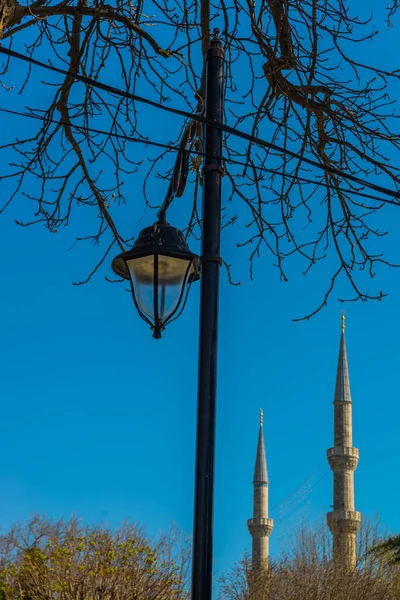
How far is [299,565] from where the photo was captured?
26656mm

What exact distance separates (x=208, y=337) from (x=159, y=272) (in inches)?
12.2

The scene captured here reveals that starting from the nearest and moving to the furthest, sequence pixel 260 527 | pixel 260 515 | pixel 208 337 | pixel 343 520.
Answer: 1. pixel 208 337
2. pixel 343 520
3. pixel 260 527
4. pixel 260 515

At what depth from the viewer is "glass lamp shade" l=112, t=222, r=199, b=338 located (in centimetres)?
339

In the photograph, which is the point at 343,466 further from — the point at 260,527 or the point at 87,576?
the point at 87,576

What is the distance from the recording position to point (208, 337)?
327 cm

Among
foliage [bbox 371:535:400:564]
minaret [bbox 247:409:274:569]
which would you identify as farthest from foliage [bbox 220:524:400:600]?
minaret [bbox 247:409:274:569]

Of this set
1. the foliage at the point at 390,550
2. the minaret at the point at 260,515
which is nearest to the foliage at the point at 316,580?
the foliage at the point at 390,550

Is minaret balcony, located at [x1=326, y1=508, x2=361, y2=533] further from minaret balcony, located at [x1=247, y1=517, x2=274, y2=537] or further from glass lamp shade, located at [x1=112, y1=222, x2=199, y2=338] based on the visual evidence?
glass lamp shade, located at [x1=112, y1=222, x2=199, y2=338]

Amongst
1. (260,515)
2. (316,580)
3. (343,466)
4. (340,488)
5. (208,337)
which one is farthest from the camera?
(260,515)

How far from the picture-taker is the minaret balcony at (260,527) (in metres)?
46.1

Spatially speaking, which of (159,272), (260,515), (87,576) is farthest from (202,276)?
(260,515)

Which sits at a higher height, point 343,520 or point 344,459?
point 344,459

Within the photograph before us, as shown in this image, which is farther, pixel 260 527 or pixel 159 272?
pixel 260 527

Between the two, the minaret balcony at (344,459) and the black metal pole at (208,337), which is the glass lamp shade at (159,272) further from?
the minaret balcony at (344,459)
